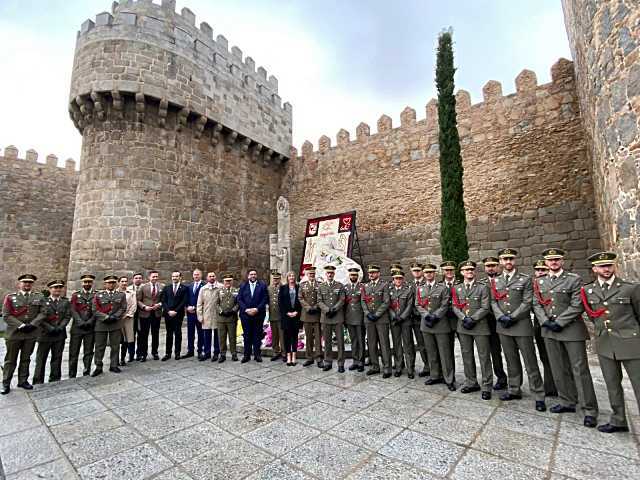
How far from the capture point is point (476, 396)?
391 cm

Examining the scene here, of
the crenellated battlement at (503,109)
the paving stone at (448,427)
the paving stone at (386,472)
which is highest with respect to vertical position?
the crenellated battlement at (503,109)

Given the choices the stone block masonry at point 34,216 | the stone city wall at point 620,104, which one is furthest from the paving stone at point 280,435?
the stone block masonry at point 34,216

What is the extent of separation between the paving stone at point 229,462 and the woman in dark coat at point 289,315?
292cm

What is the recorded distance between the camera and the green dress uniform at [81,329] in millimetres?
5125

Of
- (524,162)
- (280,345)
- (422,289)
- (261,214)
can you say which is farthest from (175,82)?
(524,162)

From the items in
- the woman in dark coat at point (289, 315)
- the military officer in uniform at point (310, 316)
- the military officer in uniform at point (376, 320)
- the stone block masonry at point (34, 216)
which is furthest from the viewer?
the stone block masonry at point (34, 216)

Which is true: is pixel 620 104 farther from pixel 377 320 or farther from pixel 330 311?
pixel 330 311

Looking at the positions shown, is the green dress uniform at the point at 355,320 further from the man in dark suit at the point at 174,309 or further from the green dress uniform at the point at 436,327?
the man in dark suit at the point at 174,309

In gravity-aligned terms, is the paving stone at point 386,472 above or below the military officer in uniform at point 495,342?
below

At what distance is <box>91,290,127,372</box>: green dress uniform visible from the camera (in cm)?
527

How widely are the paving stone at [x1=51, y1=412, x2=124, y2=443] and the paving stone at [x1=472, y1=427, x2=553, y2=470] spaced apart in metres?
3.28

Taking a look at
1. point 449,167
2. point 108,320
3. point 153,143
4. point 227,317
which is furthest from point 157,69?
point 449,167

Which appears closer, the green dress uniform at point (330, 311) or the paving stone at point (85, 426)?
the paving stone at point (85, 426)

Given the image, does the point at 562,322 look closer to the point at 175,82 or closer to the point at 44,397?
the point at 44,397
